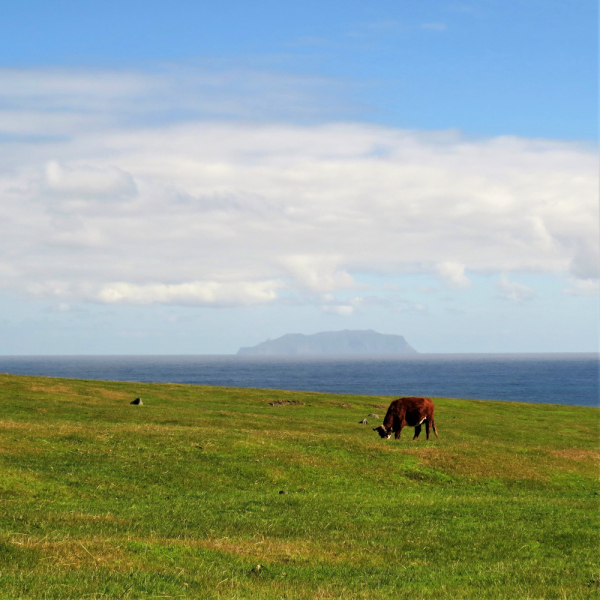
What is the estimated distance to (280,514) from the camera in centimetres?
2120

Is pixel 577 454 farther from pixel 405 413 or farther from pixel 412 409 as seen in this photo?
pixel 405 413

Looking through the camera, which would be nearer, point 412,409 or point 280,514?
point 280,514

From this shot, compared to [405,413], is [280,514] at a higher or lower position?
lower

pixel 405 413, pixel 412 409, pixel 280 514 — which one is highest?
pixel 412 409

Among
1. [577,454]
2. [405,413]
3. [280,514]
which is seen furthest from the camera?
[405,413]

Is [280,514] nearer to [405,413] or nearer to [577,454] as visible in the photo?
[405,413]

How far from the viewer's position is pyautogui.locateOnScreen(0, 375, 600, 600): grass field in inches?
517

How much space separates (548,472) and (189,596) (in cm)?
2598

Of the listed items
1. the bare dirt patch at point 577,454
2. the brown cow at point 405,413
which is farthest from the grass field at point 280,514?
the brown cow at point 405,413

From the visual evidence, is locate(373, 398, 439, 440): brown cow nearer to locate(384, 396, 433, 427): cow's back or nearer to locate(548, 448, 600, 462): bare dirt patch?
locate(384, 396, 433, 427): cow's back

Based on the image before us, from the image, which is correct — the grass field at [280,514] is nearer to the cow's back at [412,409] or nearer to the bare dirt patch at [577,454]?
the bare dirt patch at [577,454]

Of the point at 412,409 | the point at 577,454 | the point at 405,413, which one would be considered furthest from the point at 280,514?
the point at 577,454

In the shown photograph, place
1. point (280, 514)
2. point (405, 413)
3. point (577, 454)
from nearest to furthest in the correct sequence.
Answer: point (280, 514) < point (577, 454) < point (405, 413)

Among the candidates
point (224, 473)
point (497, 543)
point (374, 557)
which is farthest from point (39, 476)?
point (497, 543)
